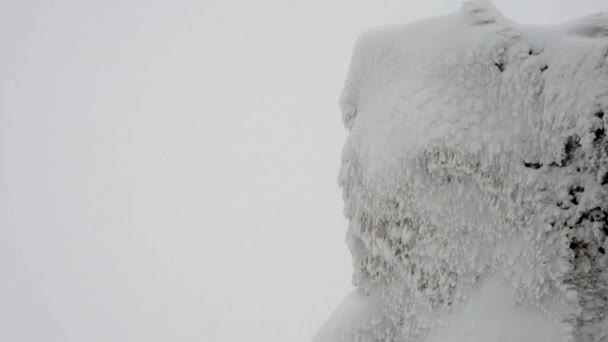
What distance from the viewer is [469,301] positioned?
11.0 feet

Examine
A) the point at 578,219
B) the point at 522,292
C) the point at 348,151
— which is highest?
the point at 348,151

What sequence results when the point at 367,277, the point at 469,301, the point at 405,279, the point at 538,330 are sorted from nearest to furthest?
the point at 538,330, the point at 469,301, the point at 405,279, the point at 367,277

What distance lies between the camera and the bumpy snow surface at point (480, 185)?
10.1 feet

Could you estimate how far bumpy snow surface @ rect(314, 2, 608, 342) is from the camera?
3.09 meters

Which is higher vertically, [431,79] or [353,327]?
[431,79]

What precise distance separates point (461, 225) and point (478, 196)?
0.65 feet

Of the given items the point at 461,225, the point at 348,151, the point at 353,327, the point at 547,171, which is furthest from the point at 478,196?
the point at 353,327

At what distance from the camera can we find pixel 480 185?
335cm

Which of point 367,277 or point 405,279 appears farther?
point 367,277

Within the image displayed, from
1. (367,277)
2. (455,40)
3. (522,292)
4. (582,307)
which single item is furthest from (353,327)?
(455,40)

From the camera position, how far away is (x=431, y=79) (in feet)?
11.5

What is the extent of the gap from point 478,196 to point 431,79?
2.51 ft

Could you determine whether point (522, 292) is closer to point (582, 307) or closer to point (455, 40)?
point (582, 307)

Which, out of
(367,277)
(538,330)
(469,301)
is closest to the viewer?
(538,330)
